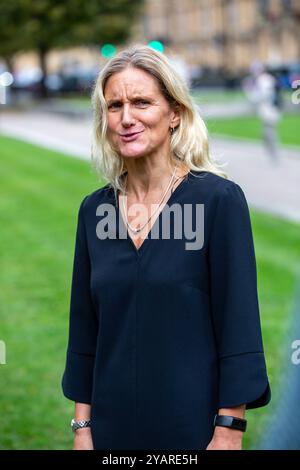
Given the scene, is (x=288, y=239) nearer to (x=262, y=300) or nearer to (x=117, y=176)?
(x=262, y=300)

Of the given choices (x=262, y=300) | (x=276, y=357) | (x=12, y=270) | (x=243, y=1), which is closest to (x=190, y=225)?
(x=276, y=357)

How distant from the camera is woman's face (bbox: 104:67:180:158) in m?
3.04

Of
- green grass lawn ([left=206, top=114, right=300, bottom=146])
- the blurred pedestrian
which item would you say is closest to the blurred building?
green grass lawn ([left=206, top=114, right=300, bottom=146])

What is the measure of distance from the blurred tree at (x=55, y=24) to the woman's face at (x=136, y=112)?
43.3 m

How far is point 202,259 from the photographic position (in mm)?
2932

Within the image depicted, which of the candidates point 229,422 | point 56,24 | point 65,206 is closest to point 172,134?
point 229,422

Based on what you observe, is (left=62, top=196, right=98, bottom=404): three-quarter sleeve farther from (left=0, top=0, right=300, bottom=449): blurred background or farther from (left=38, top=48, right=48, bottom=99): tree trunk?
(left=38, top=48, right=48, bottom=99): tree trunk

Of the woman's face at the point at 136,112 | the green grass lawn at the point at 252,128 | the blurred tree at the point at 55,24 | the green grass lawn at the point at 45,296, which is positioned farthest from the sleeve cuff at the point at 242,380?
the blurred tree at the point at 55,24

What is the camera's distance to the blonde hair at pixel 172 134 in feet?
9.93

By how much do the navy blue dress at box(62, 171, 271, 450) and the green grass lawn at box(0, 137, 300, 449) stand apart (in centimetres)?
45

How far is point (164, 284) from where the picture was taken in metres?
2.91

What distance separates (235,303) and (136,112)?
0.67 meters

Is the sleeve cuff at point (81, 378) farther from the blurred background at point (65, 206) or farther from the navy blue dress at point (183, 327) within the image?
the blurred background at point (65, 206)

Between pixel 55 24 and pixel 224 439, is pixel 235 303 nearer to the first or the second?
pixel 224 439
